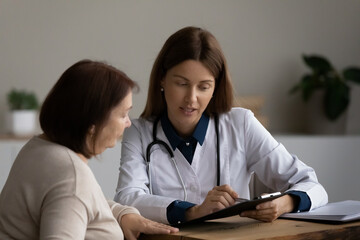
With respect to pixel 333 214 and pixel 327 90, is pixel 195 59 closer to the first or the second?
pixel 333 214

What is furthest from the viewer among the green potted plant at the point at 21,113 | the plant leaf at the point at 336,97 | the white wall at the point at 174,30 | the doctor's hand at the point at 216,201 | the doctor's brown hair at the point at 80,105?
the plant leaf at the point at 336,97

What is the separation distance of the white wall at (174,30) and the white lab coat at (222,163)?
187 centimetres

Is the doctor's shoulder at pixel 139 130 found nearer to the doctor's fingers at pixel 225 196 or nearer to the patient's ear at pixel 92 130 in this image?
the doctor's fingers at pixel 225 196

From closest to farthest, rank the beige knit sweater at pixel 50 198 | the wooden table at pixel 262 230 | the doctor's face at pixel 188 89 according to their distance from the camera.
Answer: the beige knit sweater at pixel 50 198 < the wooden table at pixel 262 230 < the doctor's face at pixel 188 89

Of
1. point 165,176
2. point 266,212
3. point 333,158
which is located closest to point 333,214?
point 266,212

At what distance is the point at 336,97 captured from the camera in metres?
4.48

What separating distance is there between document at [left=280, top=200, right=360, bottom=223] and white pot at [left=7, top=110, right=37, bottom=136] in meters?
2.11

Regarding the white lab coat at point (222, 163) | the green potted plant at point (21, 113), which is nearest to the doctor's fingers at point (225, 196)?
the white lab coat at point (222, 163)

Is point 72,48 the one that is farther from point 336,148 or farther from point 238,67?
point 336,148

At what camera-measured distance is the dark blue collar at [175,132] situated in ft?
7.37

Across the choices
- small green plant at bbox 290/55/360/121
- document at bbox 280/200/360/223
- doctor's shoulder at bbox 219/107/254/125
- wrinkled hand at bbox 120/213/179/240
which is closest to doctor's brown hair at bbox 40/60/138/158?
wrinkled hand at bbox 120/213/179/240

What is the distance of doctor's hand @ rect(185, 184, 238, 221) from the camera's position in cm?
185

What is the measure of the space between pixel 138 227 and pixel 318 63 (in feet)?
10.0

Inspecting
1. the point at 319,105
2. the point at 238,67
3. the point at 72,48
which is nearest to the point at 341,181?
the point at 319,105
